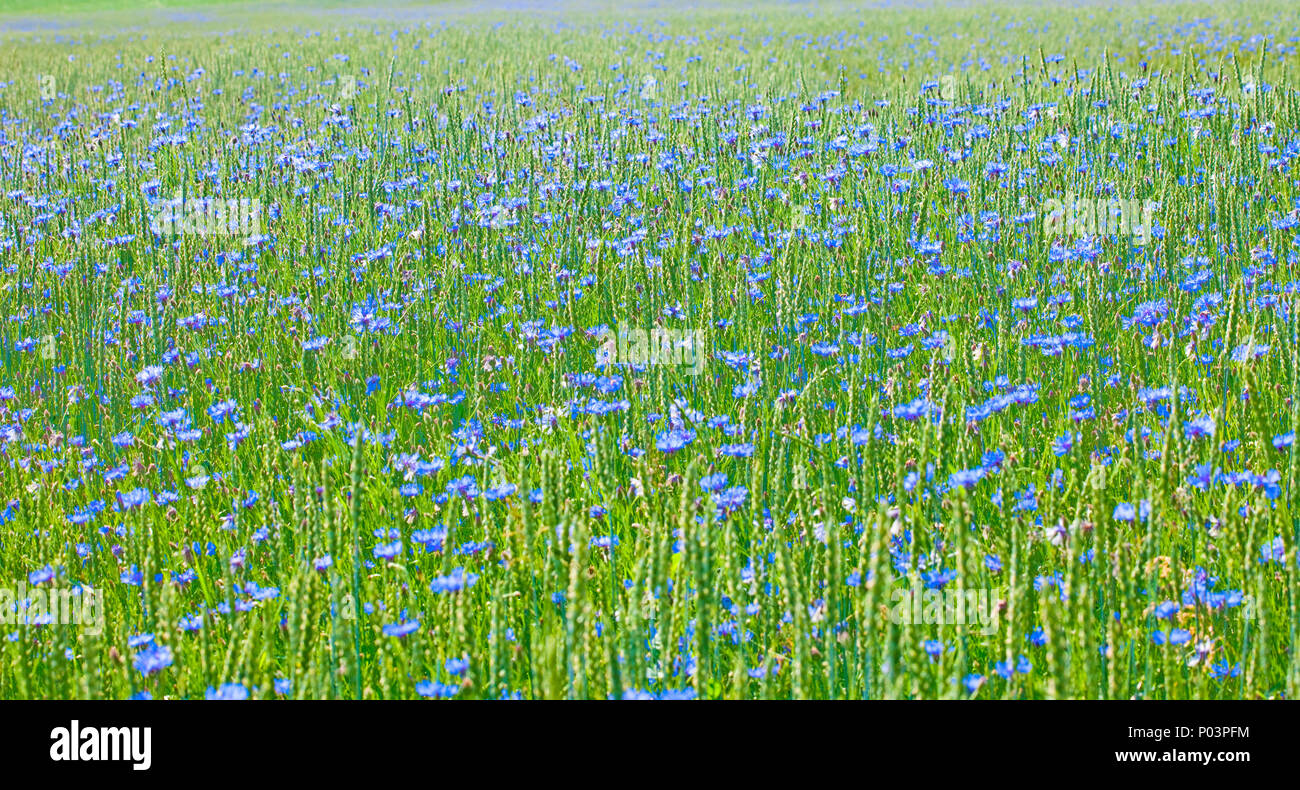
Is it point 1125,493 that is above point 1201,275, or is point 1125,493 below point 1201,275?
below

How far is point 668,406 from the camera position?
3053 millimetres

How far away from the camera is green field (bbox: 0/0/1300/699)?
188 cm

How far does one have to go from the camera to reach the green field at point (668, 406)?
188cm

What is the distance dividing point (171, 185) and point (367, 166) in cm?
138

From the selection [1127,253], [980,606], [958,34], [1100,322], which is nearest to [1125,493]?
[980,606]

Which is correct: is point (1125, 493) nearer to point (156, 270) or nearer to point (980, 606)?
point (980, 606)

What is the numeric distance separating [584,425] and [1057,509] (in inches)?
51.2

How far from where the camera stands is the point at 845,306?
401cm

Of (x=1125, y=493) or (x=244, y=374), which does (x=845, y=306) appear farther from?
(x=244, y=374)

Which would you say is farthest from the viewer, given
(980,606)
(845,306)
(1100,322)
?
(845,306)

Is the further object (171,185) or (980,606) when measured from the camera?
(171,185)

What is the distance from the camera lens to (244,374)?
369 cm

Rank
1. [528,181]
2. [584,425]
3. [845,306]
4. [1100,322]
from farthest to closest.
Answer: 1. [528,181]
2. [845,306]
3. [1100,322]
4. [584,425]
